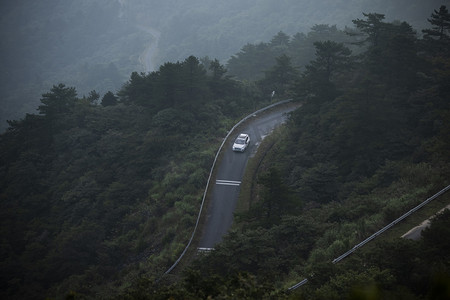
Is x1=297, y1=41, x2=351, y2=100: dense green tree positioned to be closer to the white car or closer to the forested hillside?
the forested hillside

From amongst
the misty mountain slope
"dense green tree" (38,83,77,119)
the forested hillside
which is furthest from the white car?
the misty mountain slope

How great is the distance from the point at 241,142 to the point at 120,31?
13155 centimetres

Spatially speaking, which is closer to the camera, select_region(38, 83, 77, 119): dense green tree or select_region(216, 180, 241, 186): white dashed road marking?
select_region(216, 180, 241, 186): white dashed road marking

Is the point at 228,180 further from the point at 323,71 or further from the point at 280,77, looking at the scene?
the point at 280,77

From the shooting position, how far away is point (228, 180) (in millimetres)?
29203

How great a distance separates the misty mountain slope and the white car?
66.7 metres

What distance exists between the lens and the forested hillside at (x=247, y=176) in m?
12.1

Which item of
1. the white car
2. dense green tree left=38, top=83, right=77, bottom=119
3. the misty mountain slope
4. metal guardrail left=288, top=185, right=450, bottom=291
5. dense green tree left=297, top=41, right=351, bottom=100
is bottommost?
metal guardrail left=288, top=185, right=450, bottom=291

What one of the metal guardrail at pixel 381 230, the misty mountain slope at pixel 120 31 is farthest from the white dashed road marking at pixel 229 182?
the misty mountain slope at pixel 120 31

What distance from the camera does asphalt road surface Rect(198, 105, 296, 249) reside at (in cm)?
2414

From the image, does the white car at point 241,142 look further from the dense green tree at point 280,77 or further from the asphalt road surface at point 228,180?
the dense green tree at point 280,77

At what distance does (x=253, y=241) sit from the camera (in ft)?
55.2

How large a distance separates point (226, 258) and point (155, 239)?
381 inches

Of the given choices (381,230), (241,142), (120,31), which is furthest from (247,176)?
(120,31)
